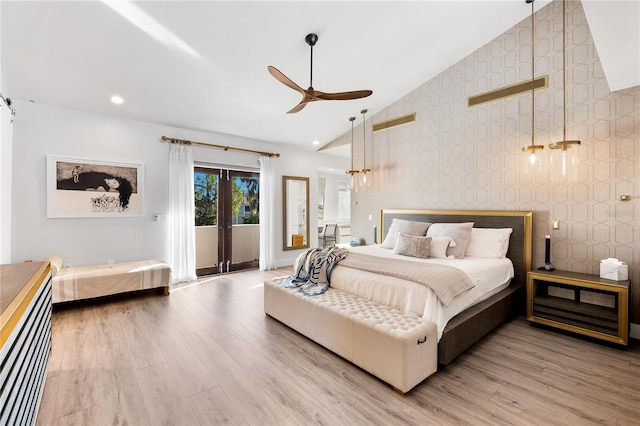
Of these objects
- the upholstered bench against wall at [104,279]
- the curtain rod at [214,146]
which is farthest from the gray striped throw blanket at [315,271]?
the curtain rod at [214,146]

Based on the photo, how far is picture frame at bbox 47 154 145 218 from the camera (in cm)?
422

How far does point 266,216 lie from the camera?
245 inches

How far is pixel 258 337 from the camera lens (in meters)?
3.03

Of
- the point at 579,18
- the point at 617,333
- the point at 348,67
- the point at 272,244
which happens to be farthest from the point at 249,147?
the point at 617,333

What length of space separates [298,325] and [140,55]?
3542mm

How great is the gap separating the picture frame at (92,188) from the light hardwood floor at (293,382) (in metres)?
1.81

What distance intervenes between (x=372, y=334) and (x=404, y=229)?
245 centimetres

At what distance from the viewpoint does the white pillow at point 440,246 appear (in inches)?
147

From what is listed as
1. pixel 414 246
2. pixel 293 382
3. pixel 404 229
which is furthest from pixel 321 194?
pixel 293 382

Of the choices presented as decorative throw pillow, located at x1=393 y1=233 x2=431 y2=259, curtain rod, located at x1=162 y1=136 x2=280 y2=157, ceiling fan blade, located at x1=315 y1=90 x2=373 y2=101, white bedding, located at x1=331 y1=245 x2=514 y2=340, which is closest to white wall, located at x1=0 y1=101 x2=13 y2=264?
curtain rod, located at x1=162 y1=136 x2=280 y2=157

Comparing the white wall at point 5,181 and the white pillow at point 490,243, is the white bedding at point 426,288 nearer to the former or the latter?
the white pillow at point 490,243

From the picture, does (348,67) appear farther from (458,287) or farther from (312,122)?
(458,287)

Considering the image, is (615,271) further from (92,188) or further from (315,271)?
(92,188)

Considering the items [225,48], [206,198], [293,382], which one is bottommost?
[293,382]
